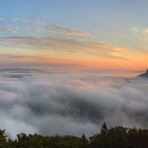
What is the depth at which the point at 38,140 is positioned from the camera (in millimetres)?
56562

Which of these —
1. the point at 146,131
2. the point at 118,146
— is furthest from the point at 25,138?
the point at 146,131

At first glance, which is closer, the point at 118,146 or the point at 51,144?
the point at 118,146

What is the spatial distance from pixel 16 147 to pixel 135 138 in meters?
18.5

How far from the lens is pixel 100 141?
2044 inches

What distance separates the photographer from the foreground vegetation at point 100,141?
50.4m

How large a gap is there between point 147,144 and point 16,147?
66.0ft

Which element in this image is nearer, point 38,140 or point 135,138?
point 135,138

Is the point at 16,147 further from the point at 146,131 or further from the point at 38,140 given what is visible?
the point at 146,131

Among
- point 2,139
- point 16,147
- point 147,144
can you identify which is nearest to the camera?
point 147,144

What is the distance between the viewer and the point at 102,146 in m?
51.8

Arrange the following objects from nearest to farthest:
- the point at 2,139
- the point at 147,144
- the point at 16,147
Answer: the point at 147,144 → the point at 16,147 → the point at 2,139

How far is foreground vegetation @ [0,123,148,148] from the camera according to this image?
1986 inches

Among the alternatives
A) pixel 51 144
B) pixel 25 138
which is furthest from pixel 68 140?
pixel 25 138

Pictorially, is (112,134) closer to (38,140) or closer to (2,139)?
(38,140)
